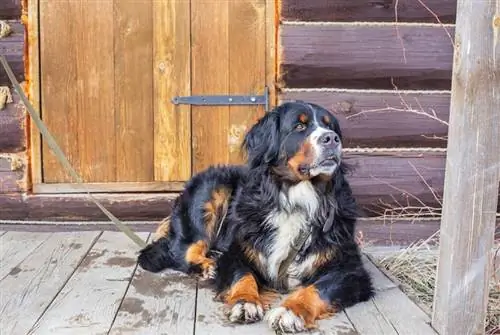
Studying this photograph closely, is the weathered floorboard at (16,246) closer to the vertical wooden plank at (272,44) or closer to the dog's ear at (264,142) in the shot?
the dog's ear at (264,142)

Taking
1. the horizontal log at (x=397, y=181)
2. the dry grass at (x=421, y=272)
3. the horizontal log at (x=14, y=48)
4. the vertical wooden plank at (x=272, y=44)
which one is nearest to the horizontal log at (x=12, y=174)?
the horizontal log at (x=14, y=48)

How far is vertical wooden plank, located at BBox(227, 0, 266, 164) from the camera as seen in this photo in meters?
3.95

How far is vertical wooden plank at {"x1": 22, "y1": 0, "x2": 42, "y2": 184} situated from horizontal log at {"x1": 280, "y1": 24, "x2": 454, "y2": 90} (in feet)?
5.29

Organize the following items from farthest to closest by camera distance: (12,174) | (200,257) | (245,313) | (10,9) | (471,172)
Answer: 1. (12,174)
2. (10,9)
3. (200,257)
4. (245,313)
5. (471,172)

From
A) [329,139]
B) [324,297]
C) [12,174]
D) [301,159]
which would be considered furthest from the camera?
[12,174]

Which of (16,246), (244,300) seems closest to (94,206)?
(16,246)

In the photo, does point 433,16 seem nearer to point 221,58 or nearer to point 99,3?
point 221,58

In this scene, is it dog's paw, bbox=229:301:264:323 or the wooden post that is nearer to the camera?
the wooden post

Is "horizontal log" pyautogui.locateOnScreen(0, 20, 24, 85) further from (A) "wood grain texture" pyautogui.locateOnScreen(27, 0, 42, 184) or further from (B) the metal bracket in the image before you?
(B) the metal bracket

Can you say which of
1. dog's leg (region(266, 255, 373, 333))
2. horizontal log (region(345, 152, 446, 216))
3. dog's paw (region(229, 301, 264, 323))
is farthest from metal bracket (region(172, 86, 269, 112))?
dog's paw (region(229, 301, 264, 323))

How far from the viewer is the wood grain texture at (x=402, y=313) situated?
2.22m

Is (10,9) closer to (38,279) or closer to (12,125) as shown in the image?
(12,125)

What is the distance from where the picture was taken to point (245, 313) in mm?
2236

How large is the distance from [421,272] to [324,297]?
1.57 metres
